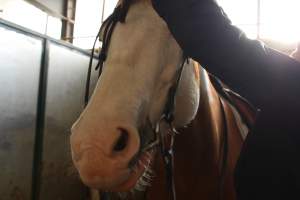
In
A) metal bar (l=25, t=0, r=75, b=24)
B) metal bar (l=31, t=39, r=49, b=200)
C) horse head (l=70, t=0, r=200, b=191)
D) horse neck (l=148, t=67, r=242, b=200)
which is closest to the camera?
horse head (l=70, t=0, r=200, b=191)

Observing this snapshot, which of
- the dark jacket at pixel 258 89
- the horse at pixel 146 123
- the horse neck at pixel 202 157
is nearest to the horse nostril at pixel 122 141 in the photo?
the horse at pixel 146 123

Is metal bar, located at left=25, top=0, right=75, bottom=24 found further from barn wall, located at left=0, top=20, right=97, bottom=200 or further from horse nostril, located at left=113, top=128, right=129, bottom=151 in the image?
horse nostril, located at left=113, top=128, right=129, bottom=151

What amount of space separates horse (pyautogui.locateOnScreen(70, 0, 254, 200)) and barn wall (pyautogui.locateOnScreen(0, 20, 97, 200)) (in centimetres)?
91

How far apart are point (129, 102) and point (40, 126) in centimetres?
140

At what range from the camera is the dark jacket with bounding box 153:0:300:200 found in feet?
1.82

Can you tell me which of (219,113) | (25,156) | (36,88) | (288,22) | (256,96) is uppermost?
(288,22)

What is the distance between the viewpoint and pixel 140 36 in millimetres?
667

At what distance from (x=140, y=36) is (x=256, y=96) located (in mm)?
252

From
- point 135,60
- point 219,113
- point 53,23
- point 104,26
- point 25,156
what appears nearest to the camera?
point 135,60

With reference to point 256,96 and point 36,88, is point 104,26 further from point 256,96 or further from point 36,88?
point 36,88

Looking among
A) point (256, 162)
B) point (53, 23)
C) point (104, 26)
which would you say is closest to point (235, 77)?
point (256, 162)

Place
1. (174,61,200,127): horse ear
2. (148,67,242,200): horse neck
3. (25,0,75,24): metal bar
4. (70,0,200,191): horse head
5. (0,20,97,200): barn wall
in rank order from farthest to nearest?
(25,0,75,24): metal bar
(0,20,97,200): barn wall
(148,67,242,200): horse neck
(174,61,200,127): horse ear
(70,0,200,191): horse head

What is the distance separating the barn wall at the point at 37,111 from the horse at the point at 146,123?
91 centimetres

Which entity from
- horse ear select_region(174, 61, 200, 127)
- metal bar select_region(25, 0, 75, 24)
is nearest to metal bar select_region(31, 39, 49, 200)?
horse ear select_region(174, 61, 200, 127)
